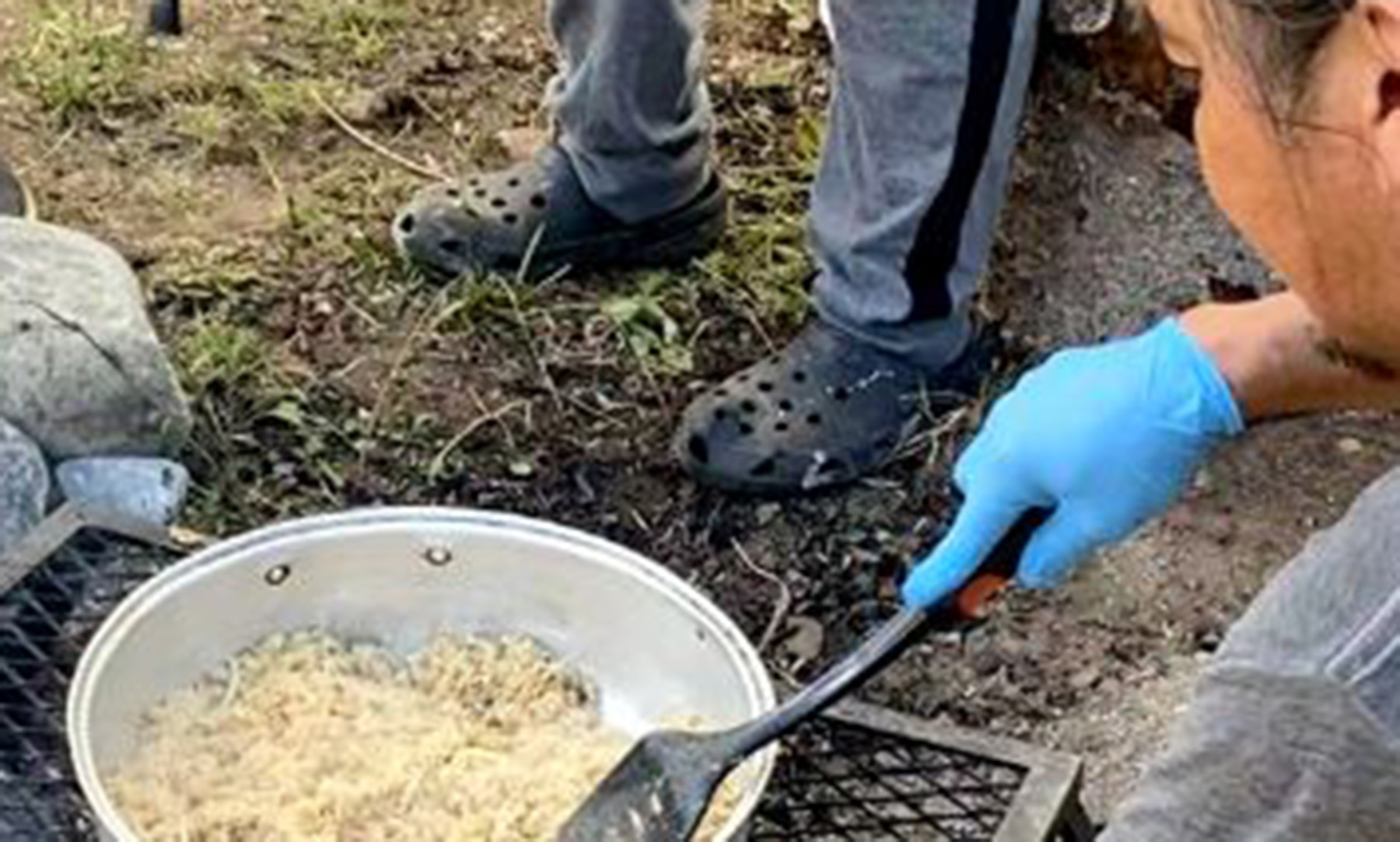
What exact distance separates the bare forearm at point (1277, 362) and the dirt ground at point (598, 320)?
0.68 m

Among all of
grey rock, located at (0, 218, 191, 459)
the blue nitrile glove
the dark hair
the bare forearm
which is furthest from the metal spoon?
grey rock, located at (0, 218, 191, 459)

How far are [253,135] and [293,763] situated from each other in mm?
1374

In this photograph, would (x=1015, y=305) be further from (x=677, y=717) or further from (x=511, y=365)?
(x=677, y=717)

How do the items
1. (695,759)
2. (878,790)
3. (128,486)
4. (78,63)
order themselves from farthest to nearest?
(78,63)
(128,486)
(878,790)
(695,759)

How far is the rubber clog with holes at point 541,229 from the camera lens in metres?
3.18

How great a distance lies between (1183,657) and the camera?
2.70 metres

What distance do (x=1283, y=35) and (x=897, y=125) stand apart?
147 centimetres

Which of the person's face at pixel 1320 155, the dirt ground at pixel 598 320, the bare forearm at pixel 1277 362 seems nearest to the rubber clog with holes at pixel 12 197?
the dirt ground at pixel 598 320

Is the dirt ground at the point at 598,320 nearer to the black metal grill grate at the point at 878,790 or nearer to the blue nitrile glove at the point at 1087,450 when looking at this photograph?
the black metal grill grate at the point at 878,790

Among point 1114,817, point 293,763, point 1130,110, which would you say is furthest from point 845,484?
point 1114,817

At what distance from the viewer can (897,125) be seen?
2807 millimetres

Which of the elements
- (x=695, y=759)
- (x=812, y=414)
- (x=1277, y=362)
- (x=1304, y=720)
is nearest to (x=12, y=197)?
(x=812, y=414)

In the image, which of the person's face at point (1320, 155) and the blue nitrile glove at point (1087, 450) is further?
the blue nitrile glove at point (1087, 450)

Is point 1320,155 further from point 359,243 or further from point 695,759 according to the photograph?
point 359,243
